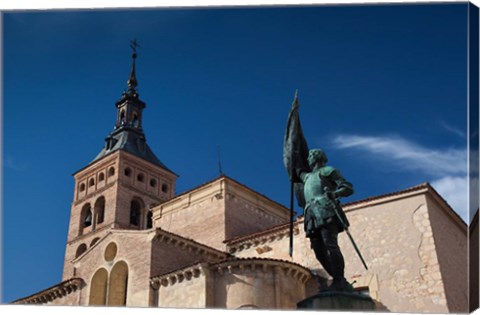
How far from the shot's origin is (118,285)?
63.7 ft

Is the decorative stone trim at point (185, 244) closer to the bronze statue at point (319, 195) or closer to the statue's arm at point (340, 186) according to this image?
the bronze statue at point (319, 195)

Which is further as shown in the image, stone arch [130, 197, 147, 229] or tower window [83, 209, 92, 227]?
tower window [83, 209, 92, 227]

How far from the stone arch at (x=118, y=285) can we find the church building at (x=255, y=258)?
0.09 feet

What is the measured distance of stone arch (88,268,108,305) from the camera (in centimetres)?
1927

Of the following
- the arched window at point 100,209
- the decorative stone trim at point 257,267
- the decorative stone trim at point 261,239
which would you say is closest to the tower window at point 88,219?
the arched window at point 100,209

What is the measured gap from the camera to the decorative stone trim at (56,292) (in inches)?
778

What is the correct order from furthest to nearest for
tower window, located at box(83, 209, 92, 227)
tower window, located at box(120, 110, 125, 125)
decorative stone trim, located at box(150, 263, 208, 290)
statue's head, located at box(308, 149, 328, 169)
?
tower window, located at box(120, 110, 125, 125) → tower window, located at box(83, 209, 92, 227) → decorative stone trim, located at box(150, 263, 208, 290) → statue's head, located at box(308, 149, 328, 169)

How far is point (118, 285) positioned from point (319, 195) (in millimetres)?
13474

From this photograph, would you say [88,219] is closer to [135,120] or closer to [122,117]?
[122,117]

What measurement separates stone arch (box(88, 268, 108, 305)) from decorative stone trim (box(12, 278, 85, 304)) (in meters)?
0.37

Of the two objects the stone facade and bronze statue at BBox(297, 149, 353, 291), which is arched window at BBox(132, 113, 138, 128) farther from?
bronze statue at BBox(297, 149, 353, 291)

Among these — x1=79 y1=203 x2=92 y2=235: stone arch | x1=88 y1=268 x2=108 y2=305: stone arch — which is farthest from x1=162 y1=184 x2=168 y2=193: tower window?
x1=88 y1=268 x2=108 y2=305: stone arch

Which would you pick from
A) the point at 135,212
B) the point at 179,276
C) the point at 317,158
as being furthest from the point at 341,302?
the point at 135,212

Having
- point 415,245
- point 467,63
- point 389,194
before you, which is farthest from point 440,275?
point 467,63
